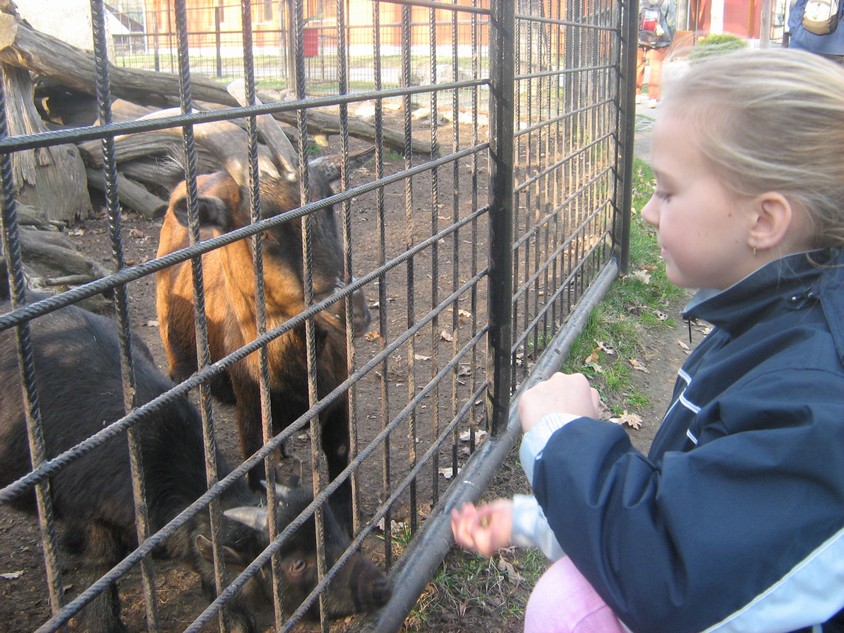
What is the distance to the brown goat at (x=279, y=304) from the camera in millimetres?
3434

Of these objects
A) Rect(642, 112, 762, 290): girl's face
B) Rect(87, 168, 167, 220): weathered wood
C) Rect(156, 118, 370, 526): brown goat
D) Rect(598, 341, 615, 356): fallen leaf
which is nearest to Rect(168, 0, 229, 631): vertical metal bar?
Rect(642, 112, 762, 290): girl's face

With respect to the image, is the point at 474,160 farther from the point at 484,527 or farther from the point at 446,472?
the point at 484,527

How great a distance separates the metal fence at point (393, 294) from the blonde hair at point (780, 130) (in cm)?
96

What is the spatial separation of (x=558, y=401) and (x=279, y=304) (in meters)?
2.06

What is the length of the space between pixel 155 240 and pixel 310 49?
938 cm

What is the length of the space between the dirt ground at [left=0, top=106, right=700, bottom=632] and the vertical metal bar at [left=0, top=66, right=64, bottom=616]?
5.44ft

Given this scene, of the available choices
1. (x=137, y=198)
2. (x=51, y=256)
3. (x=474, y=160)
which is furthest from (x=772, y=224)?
(x=137, y=198)

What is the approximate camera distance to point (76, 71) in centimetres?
830

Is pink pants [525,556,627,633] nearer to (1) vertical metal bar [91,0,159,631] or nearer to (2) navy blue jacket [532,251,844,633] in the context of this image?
(2) navy blue jacket [532,251,844,633]

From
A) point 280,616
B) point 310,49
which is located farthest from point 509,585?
point 310,49

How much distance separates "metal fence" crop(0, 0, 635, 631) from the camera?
1490 millimetres

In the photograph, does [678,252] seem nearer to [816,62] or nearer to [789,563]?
[816,62]

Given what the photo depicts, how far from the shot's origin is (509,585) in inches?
128

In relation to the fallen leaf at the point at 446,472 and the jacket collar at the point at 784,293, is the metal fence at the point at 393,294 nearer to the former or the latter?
the fallen leaf at the point at 446,472
